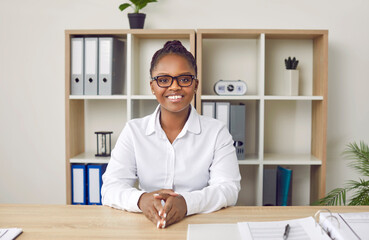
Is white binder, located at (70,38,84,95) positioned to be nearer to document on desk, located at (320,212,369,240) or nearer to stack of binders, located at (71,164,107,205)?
stack of binders, located at (71,164,107,205)

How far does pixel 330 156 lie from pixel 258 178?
61 cm

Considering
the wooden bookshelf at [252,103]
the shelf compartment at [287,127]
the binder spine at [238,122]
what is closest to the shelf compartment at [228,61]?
the wooden bookshelf at [252,103]

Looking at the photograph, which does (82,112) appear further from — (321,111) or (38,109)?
(321,111)

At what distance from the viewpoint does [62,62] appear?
273cm

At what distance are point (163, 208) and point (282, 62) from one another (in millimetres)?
1851

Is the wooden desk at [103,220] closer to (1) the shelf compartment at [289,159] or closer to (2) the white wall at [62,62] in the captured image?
(1) the shelf compartment at [289,159]

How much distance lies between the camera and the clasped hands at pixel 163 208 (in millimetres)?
1104

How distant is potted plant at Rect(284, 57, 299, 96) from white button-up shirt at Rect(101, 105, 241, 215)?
1053 mm

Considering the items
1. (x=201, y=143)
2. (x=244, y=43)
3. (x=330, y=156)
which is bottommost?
(x=330, y=156)

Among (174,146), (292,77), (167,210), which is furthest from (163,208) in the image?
(292,77)

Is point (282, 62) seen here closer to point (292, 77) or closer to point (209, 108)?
point (292, 77)

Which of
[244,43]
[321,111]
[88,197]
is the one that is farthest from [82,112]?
[321,111]

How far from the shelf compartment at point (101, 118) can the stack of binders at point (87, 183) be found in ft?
1.08

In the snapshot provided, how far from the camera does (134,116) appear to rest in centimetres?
257
